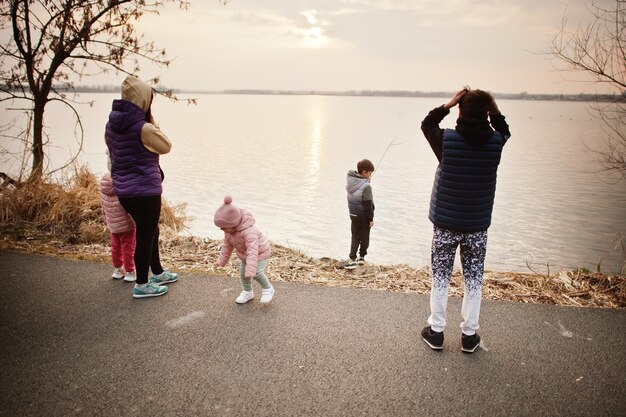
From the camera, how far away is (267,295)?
444 cm

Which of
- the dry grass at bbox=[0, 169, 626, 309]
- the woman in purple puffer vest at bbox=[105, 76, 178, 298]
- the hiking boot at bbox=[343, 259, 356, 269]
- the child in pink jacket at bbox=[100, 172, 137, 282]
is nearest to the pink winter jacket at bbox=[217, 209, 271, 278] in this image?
the woman in purple puffer vest at bbox=[105, 76, 178, 298]

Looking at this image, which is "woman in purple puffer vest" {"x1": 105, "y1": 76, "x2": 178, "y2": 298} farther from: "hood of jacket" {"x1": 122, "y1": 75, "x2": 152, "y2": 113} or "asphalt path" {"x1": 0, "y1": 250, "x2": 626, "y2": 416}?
"asphalt path" {"x1": 0, "y1": 250, "x2": 626, "y2": 416}

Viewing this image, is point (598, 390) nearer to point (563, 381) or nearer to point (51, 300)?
point (563, 381)

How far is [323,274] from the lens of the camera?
18.7 feet

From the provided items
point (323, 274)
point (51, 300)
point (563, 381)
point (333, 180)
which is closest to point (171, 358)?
point (51, 300)

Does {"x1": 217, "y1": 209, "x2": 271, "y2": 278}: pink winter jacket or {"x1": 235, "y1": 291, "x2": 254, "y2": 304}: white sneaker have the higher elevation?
{"x1": 217, "y1": 209, "x2": 271, "y2": 278}: pink winter jacket

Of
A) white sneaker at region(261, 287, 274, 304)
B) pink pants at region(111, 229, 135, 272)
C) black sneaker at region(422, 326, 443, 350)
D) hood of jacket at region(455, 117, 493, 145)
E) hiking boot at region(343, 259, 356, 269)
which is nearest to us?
hood of jacket at region(455, 117, 493, 145)

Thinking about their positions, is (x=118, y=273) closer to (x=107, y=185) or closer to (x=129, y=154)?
Answer: (x=107, y=185)

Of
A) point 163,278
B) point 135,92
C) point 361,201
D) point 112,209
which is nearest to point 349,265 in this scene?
point 361,201

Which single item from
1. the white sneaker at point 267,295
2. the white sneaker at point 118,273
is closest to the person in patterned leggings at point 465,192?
the white sneaker at point 267,295

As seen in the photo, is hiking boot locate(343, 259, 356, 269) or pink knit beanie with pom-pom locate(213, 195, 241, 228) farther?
hiking boot locate(343, 259, 356, 269)

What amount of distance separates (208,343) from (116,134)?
Result: 7.22ft

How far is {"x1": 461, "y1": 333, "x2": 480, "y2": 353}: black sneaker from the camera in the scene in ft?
11.8

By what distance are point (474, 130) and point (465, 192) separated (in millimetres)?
497
